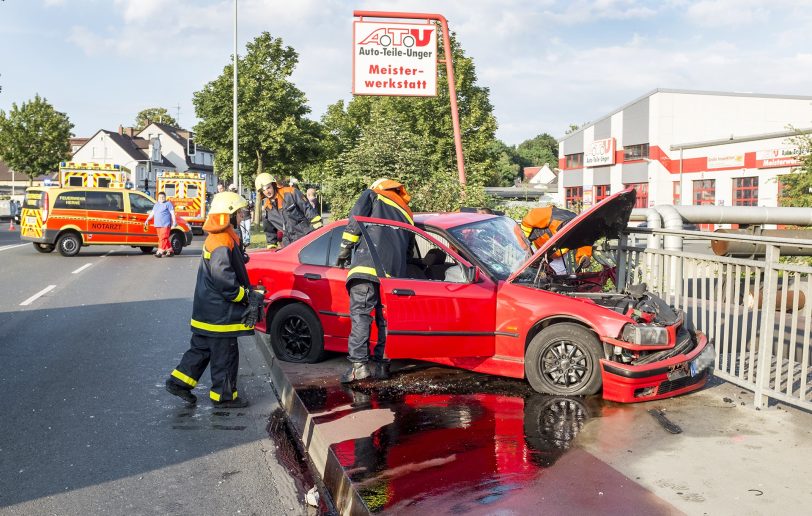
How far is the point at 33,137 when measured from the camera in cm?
6325

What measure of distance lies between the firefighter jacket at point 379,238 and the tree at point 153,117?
379 ft

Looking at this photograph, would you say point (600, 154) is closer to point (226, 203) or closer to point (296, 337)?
point (296, 337)

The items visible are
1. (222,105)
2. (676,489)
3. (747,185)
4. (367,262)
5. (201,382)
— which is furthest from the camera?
(747,185)

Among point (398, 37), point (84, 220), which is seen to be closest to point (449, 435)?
point (398, 37)

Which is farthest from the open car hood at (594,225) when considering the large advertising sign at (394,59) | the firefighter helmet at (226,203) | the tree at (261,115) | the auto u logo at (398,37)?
the tree at (261,115)

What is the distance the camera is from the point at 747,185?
42.1 m

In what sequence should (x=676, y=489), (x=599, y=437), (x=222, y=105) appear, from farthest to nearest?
(x=222, y=105) → (x=599, y=437) → (x=676, y=489)

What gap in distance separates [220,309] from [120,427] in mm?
1126

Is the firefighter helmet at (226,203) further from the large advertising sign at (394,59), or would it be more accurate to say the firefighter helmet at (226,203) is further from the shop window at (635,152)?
the shop window at (635,152)

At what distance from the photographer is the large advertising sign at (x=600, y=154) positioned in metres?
53.2

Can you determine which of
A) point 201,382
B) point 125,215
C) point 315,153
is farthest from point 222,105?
point 201,382

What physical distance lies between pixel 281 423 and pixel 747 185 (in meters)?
41.0

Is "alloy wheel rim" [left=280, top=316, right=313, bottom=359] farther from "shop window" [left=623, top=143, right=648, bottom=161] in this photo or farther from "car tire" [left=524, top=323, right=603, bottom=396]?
"shop window" [left=623, top=143, right=648, bottom=161]

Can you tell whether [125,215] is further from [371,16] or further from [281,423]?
[281,423]
